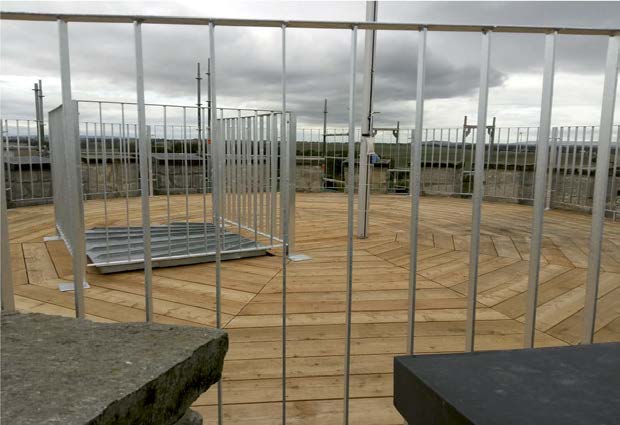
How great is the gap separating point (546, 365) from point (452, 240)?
12.1 feet

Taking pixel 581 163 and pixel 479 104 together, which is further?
pixel 581 163

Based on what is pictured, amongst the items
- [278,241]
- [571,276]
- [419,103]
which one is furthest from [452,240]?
[419,103]

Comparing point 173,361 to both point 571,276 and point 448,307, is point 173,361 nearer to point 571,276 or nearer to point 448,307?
point 448,307

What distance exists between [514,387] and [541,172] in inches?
28.8

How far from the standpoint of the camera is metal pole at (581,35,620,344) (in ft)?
4.20

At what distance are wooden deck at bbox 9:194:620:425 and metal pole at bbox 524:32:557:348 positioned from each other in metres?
0.57

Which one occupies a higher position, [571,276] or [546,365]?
[546,365]

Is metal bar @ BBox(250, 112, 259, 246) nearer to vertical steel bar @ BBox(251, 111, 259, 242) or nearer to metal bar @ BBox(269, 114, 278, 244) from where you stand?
vertical steel bar @ BBox(251, 111, 259, 242)

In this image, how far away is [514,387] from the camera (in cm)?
82

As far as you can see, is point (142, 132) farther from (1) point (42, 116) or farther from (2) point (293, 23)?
(1) point (42, 116)

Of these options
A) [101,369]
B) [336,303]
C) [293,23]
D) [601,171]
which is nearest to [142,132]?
[293,23]

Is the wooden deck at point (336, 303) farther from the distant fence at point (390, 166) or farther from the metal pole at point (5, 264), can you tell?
the distant fence at point (390, 166)

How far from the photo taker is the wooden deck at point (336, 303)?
172 centimetres

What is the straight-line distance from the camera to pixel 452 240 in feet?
14.7
